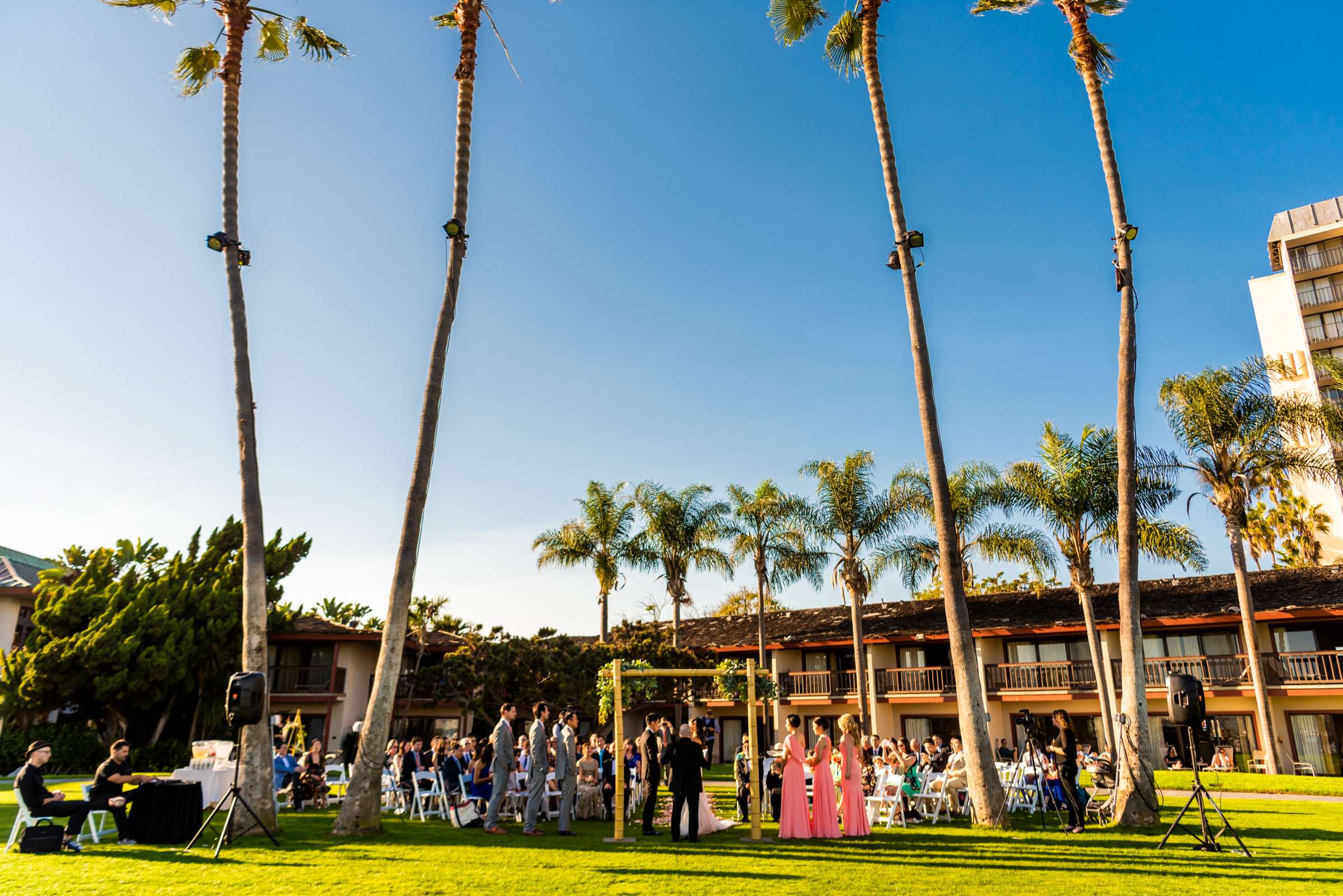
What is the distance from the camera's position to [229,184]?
43.9 ft

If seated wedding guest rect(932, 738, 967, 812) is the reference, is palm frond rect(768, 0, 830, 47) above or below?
above

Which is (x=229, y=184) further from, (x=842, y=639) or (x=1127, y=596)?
(x=842, y=639)

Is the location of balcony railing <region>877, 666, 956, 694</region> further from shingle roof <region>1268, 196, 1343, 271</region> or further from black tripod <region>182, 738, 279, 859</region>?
shingle roof <region>1268, 196, 1343, 271</region>

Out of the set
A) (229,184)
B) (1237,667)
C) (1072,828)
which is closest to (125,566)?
(229,184)

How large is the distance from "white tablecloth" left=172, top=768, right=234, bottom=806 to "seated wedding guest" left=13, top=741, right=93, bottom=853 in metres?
3.24

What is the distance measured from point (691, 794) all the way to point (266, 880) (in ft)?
17.4

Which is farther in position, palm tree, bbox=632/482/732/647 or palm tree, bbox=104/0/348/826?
palm tree, bbox=632/482/732/647

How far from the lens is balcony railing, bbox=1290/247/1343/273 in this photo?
2031 inches

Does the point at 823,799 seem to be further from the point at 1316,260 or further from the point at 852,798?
the point at 1316,260

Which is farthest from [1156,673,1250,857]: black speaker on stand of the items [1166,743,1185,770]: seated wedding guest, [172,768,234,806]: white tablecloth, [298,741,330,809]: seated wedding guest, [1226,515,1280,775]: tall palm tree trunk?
[1166,743,1185,770]: seated wedding guest

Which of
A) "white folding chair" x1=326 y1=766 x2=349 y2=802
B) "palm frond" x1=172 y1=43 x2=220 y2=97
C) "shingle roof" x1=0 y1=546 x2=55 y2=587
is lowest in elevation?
"white folding chair" x1=326 y1=766 x2=349 y2=802

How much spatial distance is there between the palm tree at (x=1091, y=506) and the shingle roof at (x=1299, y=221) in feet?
127

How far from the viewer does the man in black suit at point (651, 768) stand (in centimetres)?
1219

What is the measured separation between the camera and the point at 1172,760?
28.2 m
